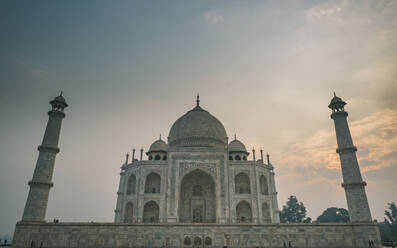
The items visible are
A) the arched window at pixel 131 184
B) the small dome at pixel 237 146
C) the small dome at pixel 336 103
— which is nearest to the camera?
the small dome at pixel 336 103

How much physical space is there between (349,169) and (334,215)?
1222 inches

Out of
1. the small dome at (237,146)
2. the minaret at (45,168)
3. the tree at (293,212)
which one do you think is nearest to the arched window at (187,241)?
the minaret at (45,168)

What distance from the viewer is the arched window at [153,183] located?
25.7 m

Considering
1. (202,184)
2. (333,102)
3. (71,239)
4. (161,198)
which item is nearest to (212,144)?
(202,184)

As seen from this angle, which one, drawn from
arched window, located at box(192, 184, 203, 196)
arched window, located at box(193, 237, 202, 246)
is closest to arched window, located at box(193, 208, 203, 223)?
arched window, located at box(192, 184, 203, 196)

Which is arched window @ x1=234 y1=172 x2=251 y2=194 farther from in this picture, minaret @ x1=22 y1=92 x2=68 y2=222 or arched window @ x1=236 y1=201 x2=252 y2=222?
minaret @ x1=22 y1=92 x2=68 y2=222

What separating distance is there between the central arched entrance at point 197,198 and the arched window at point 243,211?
2220 millimetres

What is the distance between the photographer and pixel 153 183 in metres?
25.9

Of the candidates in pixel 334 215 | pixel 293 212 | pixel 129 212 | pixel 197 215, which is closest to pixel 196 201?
pixel 197 215

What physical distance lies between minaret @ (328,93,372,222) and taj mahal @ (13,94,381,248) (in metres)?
0.06

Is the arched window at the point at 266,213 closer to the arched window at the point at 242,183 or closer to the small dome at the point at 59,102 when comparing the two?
the arched window at the point at 242,183

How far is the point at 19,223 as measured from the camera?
17.0 metres

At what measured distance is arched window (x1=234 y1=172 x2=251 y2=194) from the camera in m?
26.0

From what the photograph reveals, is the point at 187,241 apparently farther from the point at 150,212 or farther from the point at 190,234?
the point at 150,212
